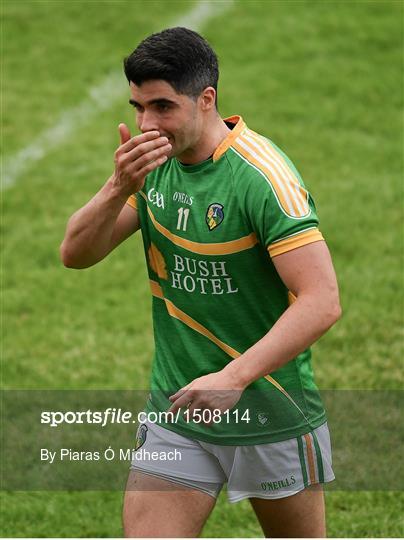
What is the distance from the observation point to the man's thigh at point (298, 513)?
18.1 ft

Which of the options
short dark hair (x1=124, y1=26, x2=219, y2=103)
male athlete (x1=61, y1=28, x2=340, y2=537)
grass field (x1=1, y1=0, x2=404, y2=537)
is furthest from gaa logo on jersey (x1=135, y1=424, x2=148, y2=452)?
grass field (x1=1, y1=0, x2=404, y2=537)

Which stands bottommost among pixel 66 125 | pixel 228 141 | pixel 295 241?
pixel 295 241

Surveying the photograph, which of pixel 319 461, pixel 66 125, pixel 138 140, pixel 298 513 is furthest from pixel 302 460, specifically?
pixel 66 125

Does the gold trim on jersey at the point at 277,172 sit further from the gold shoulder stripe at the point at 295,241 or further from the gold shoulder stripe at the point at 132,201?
the gold shoulder stripe at the point at 132,201

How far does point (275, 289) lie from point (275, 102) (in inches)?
387

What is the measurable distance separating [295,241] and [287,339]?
38cm

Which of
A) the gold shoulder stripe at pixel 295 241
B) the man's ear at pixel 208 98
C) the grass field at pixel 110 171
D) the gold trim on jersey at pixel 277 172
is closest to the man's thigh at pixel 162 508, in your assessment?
the gold shoulder stripe at pixel 295 241

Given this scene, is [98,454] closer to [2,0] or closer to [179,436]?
[179,436]

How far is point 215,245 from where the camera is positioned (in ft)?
17.0

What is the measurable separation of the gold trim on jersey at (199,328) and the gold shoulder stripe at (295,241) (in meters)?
0.61

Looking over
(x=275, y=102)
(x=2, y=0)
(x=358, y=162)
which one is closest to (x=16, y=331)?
(x=358, y=162)

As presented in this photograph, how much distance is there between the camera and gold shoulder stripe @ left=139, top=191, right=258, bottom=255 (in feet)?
16.8

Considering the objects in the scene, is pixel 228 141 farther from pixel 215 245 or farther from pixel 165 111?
pixel 215 245

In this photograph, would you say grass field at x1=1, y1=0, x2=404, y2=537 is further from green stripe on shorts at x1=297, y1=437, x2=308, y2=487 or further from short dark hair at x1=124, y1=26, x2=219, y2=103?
short dark hair at x1=124, y1=26, x2=219, y2=103
